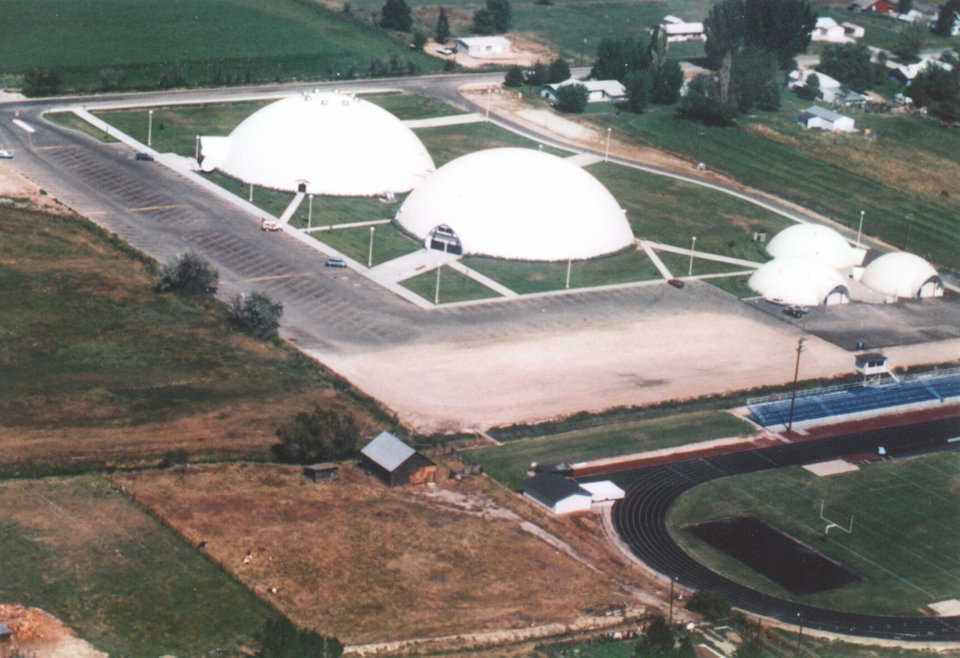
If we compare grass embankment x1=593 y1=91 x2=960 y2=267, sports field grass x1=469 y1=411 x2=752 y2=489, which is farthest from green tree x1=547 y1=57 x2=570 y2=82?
sports field grass x1=469 y1=411 x2=752 y2=489

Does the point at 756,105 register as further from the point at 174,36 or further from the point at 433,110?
the point at 174,36

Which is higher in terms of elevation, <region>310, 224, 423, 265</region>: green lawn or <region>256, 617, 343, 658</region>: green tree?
<region>256, 617, 343, 658</region>: green tree

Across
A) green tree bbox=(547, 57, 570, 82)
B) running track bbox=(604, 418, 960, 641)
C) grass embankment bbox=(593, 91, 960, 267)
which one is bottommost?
running track bbox=(604, 418, 960, 641)

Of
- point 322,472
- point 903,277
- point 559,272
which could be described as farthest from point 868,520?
point 903,277

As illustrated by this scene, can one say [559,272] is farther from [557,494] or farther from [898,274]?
[557,494]

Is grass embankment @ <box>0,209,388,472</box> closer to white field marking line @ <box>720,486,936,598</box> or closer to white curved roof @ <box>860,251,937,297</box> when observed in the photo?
white field marking line @ <box>720,486,936,598</box>

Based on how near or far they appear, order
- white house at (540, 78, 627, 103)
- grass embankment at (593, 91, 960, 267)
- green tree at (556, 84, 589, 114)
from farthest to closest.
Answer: white house at (540, 78, 627, 103), green tree at (556, 84, 589, 114), grass embankment at (593, 91, 960, 267)
